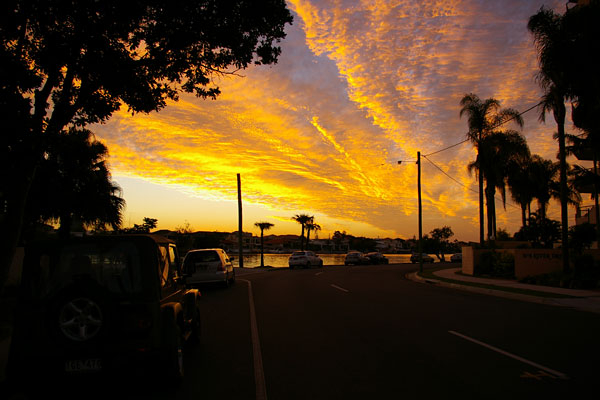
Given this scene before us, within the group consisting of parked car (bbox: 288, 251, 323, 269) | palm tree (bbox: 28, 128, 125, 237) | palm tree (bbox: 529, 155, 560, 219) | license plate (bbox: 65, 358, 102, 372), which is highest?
palm tree (bbox: 529, 155, 560, 219)

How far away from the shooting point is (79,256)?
200 inches

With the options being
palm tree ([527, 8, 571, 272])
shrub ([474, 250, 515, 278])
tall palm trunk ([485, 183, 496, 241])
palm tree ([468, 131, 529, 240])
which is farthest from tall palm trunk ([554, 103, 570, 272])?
tall palm trunk ([485, 183, 496, 241])

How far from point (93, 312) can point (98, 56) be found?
6.94m

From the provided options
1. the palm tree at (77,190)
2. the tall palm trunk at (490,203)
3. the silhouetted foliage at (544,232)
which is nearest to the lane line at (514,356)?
the palm tree at (77,190)

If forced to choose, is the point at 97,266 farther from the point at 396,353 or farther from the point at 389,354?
the point at 396,353

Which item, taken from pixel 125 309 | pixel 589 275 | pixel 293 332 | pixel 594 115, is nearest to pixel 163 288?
pixel 125 309

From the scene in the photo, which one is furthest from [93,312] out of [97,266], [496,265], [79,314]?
[496,265]

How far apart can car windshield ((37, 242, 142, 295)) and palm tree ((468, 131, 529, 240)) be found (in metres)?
31.5

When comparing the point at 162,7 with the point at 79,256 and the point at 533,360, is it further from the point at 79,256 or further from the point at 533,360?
the point at 533,360

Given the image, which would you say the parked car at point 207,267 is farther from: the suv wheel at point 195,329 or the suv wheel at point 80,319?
the suv wheel at point 80,319

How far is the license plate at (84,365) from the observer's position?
4727mm

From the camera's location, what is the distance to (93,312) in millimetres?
4754

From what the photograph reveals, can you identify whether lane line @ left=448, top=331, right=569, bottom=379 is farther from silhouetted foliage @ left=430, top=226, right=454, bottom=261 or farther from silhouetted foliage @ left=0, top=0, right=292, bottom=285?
silhouetted foliage @ left=430, top=226, right=454, bottom=261

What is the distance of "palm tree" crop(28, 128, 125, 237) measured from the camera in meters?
20.1
